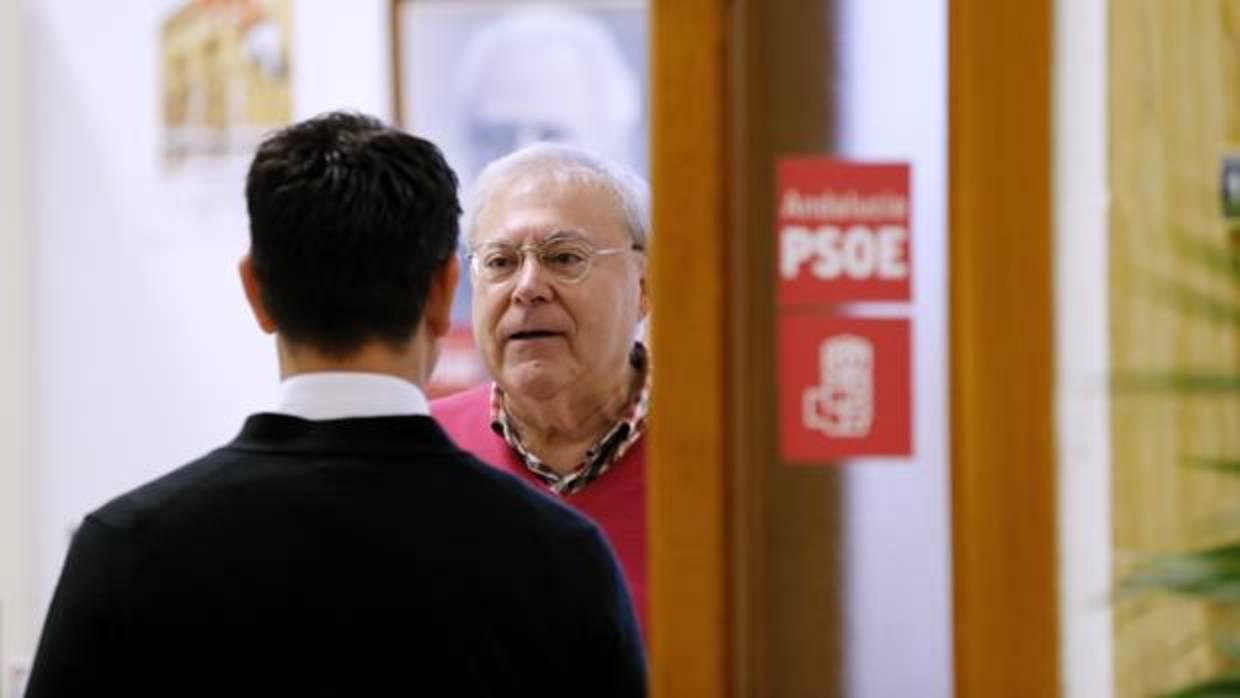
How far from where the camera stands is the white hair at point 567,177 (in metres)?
2.93

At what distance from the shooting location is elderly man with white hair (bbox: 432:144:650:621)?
9.39 ft

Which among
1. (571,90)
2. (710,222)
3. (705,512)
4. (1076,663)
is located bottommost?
(1076,663)

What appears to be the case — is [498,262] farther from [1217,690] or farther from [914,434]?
[1217,690]

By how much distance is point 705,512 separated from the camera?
7.01 ft

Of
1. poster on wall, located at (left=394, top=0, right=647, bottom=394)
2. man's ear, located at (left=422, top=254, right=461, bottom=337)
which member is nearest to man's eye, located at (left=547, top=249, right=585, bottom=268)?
man's ear, located at (left=422, top=254, right=461, bottom=337)

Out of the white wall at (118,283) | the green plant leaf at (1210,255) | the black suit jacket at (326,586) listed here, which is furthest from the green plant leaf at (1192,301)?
the white wall at (118,283)

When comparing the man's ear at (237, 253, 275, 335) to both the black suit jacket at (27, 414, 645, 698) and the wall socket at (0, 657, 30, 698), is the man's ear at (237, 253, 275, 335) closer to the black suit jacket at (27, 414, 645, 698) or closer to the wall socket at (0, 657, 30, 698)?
the black suit jacket at (27, 414, 645, 698)

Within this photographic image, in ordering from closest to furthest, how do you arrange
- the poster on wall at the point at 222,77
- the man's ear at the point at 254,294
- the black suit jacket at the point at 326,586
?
the black suit jacket at the point at 326,586
the man's ear at the point at 254,294
the poster on wall at the point at 222,77

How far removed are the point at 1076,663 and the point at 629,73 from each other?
2947 mm

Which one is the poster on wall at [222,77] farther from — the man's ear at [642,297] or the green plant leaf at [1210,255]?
the green plant leaf at [1210,255]

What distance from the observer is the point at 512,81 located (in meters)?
4.91

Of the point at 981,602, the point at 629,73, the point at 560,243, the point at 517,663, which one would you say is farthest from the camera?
the point at 629,73

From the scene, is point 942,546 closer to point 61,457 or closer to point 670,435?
point 670,435

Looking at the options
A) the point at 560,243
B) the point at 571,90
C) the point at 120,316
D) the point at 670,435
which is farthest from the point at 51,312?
the point at 670,435
